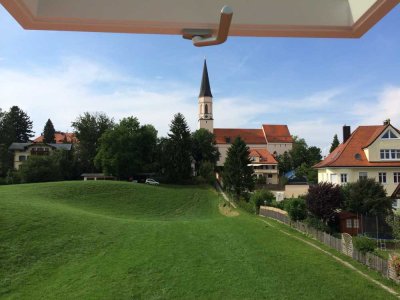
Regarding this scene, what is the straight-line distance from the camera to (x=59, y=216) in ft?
98.0

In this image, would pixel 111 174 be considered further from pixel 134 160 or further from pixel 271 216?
pixel 271 216

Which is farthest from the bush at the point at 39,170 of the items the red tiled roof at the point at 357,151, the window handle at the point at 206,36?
the window handle at the point at 206,36

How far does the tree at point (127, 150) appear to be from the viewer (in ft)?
228

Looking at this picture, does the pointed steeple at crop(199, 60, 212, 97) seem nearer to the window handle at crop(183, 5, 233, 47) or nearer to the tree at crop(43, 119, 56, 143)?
the tree at crop(43, 119, 56, 143)

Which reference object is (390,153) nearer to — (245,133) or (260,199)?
(260,199)

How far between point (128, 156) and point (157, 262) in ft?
168

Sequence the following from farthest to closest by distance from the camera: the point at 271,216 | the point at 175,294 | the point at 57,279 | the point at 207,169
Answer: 1. the point at 207,169
2. the point at 271,216
3. the point at 57,279
4. the point at 175,294

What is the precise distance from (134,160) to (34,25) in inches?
2732

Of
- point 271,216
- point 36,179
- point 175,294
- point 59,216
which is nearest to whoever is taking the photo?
point 175,294

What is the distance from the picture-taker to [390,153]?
4244 centimetres

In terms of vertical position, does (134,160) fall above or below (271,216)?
above

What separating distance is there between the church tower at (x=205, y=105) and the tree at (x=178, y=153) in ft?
126

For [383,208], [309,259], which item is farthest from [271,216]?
[309,259]

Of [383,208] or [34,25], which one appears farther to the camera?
[383,208]
